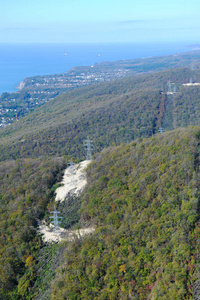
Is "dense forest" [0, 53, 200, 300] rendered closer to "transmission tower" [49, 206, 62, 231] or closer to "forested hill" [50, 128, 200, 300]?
"forested hill" [50, 128, 200, 300]

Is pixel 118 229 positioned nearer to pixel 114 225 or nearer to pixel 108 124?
pixel 114 225

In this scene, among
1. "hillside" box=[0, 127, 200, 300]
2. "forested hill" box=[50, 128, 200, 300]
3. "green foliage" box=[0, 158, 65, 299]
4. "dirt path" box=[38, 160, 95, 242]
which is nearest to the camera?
"forested hill" box=[50, 128, 200, 300]

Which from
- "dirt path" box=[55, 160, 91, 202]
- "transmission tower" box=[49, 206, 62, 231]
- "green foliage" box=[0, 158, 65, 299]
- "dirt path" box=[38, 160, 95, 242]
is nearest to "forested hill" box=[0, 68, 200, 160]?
"green foliage" box=[0, 158, 65, 299]

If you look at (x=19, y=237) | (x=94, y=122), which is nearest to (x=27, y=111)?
(x=94, y=122)

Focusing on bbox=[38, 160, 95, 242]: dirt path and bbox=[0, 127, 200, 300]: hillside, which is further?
bbox=[38, 160, 95, 242]: dirt path

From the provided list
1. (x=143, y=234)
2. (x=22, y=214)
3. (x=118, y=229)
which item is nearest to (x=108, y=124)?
(x=22, y=214)

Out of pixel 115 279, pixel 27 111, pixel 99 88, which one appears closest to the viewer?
pixel 115 279

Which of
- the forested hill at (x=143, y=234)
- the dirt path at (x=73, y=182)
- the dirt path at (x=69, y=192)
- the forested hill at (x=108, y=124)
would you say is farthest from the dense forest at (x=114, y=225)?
the forested hill at (x=108, y=124)

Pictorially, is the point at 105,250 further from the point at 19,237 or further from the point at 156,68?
the point at 156,68

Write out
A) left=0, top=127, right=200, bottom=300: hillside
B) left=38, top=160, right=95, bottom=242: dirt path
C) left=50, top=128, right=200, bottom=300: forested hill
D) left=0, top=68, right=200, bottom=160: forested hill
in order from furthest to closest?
1. left=0, top=68, right=200, bottom=160: forested hill
2. left=38, top=160, right=95, bottom=242: dirt path
3. left=0, top=127, right=200, bottom=300: hillside
4. left=50, top=128, right=200, bottom=300: forested hill
